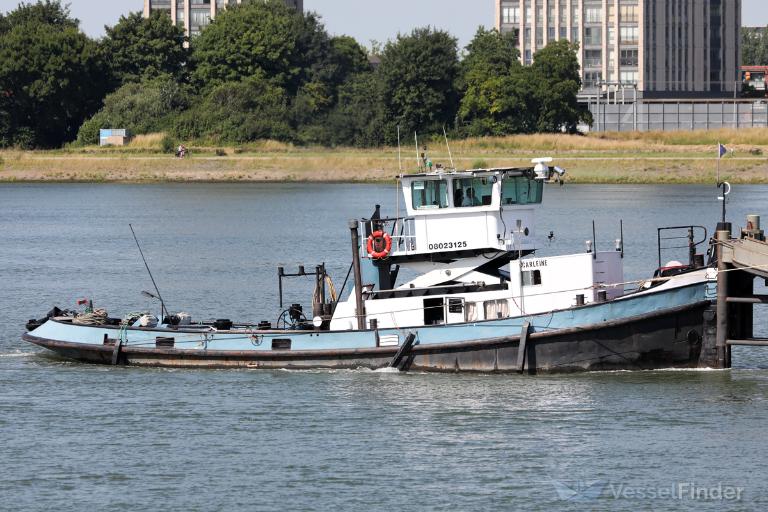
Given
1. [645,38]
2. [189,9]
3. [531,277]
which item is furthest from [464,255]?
[189,9]

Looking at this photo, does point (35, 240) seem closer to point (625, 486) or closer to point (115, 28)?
point (625, 486)

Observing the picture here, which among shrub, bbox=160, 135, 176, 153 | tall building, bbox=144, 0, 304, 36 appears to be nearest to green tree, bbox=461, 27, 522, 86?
shrub, bbox=160, 135, 176, 153

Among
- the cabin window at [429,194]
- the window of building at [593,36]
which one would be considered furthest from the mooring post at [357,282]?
the window of building at [593,36]

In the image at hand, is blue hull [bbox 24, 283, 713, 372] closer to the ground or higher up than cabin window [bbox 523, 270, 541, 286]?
closer to the ground

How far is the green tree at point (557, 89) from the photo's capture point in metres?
112

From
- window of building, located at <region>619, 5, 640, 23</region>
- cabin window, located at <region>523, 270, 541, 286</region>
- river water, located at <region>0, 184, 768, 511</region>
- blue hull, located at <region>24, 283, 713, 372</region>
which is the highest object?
window of building, located at <region>619, 5, 640, 23</region>

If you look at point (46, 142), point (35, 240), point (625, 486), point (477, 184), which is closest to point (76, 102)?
point (46, 142)

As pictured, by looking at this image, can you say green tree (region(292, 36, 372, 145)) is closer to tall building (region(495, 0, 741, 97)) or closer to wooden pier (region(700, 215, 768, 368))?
tall building (region(495, 0, 741, 97))

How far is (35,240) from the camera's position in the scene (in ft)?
205

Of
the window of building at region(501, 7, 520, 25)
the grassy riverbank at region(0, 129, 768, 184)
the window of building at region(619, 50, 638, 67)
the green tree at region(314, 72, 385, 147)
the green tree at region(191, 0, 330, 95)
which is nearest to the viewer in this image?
the grassy riverbank at region(0, 129, 768, 184)

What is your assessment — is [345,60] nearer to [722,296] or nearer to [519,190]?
[519,190]

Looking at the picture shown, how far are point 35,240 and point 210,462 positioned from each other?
40175 millimetres

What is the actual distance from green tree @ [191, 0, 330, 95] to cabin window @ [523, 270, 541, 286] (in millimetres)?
95714

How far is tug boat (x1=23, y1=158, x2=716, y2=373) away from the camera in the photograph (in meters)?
28.8
